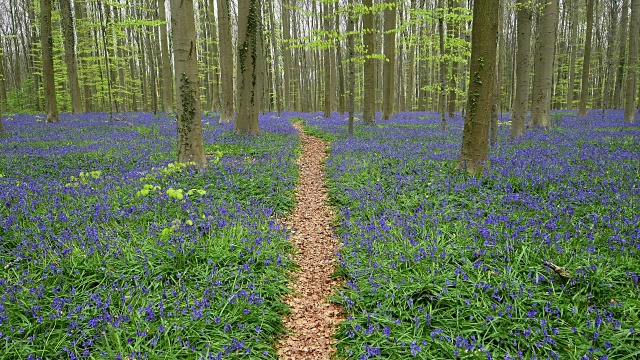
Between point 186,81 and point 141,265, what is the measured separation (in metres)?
5.26

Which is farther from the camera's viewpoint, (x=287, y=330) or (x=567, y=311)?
(x=287, y=330)

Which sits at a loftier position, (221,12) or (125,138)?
(221,12)

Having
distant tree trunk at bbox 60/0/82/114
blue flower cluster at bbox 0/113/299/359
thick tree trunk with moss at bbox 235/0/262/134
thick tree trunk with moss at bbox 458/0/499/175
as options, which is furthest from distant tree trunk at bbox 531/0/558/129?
distant tree trunk at bbox 60/0/82/114

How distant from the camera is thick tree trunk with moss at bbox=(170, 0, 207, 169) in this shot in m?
8.21

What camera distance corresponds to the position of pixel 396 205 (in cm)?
675

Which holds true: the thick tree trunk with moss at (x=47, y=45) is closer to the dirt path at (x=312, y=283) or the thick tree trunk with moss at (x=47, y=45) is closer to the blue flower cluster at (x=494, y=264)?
the dirt path at (x=312, y=283)

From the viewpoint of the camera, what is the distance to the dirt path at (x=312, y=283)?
12.7ft

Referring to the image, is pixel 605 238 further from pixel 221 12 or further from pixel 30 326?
pixel 221 12

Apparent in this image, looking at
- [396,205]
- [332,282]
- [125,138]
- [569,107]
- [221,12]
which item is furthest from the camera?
[569,107]

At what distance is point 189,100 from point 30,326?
6118mm

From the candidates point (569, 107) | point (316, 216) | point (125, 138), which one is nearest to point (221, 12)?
point (125, 138)

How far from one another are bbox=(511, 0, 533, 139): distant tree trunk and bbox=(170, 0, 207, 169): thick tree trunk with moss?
984cm

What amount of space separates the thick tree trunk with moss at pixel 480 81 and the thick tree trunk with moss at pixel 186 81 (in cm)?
631

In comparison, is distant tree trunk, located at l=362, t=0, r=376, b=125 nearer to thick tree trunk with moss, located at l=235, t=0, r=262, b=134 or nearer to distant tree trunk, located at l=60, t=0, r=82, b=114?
thick tree trunk with moss, located at l=235, t=0, r=262, b=134
